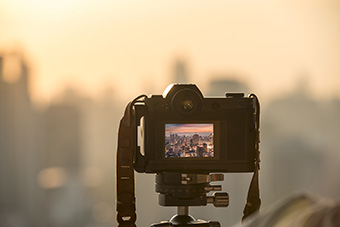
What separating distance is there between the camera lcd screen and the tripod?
6 centimetres

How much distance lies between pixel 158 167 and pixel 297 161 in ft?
52.5

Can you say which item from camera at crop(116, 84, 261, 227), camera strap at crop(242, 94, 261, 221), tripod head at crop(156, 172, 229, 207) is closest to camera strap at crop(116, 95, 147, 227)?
camera at crop(116, 84, 261, 227)

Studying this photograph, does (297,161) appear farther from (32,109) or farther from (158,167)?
(158,167)

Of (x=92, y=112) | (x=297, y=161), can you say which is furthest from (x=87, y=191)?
(x=297, y=161)

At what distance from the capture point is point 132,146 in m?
1.58

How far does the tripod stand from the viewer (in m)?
1.61

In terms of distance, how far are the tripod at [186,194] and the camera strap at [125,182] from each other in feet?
0.28

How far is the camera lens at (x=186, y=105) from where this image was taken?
158 centimetres

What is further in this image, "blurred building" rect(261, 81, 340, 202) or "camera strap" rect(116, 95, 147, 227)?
"blurred building" rect(261, 81, 340, 202)

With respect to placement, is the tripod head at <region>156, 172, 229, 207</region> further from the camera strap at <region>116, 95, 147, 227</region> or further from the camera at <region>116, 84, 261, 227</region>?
the camera strap at <region>116, 95, 147, 227</region>

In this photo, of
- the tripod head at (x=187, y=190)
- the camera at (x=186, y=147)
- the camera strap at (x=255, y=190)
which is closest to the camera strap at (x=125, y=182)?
the camera at (x=186, y=147)

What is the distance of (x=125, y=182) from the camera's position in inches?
61.3

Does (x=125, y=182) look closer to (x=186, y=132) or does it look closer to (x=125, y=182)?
(x=125, y=182)

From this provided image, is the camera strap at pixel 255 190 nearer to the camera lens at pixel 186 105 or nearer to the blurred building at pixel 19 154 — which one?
the camera lens at pixel 186 105
